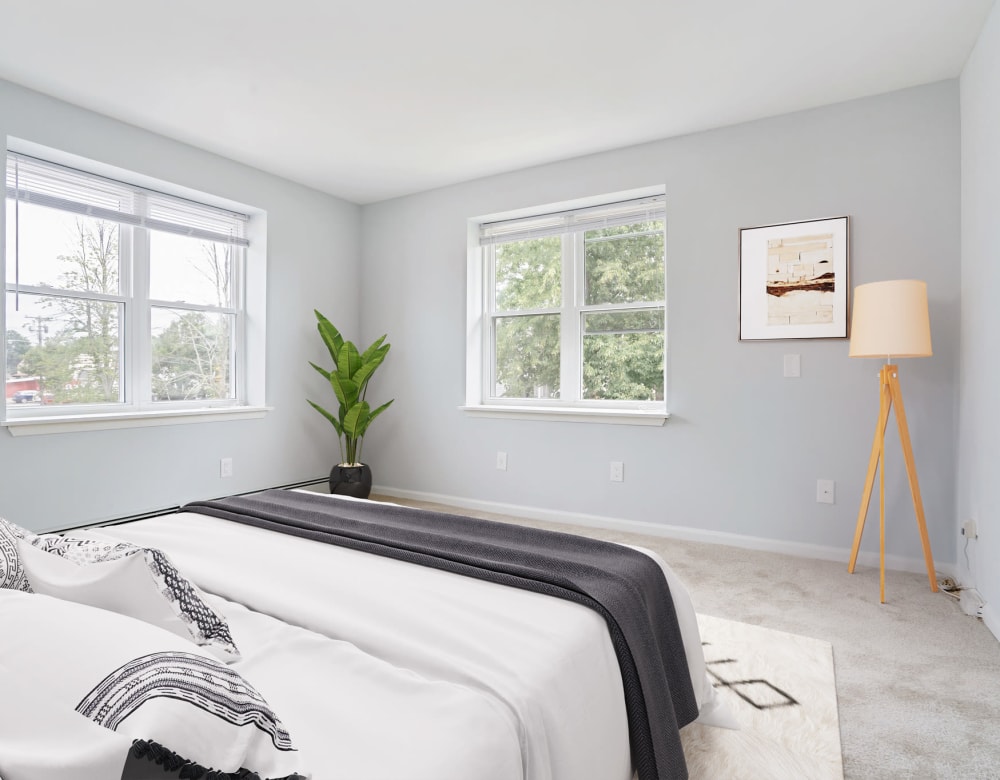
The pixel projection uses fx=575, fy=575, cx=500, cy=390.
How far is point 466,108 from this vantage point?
10.1ft

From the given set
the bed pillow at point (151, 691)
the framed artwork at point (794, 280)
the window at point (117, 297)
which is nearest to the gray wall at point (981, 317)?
the framed artwork at point (794, 280)

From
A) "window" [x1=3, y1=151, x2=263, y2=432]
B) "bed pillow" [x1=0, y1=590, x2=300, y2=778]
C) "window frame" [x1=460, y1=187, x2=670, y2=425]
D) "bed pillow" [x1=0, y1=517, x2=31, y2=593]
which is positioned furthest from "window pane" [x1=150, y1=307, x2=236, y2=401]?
"bed pillow" [x1=0, y1=590, x2=300, y2=778]

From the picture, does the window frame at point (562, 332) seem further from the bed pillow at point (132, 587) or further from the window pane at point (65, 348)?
the bed pillow at point (132, 587)

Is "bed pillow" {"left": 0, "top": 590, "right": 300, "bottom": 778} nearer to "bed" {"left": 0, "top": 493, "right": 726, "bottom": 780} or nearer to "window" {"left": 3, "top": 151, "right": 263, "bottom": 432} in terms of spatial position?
"bed" {"left": 0, "top": 493, "right": 726, "bottom": 780}

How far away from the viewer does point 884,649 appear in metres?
2.09

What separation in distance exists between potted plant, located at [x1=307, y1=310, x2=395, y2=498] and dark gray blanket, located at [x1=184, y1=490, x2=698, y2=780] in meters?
2.10

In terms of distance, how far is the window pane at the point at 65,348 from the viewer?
9.74ft

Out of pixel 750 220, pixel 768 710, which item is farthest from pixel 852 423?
pixel 768 710

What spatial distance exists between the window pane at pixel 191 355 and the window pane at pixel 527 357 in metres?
1.93

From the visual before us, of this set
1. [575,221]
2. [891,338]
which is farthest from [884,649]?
[575,221]

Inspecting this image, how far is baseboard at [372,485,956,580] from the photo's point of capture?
9.68 ft

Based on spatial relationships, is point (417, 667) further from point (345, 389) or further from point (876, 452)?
point (345, 389)

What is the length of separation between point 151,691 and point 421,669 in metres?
0.45

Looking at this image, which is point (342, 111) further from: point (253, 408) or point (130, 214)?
point (253, 408)
